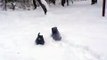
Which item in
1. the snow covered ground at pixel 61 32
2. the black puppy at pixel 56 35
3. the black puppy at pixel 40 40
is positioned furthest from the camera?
the black puppy at pixel 56 35

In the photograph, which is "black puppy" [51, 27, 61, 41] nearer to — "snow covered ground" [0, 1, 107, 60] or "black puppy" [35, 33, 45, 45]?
"snow covered ground" [0, 1, 107, 60]

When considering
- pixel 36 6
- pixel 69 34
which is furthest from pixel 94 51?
pixel 36 6

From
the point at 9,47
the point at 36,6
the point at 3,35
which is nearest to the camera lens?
the point at 9,47

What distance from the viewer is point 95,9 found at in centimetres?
986

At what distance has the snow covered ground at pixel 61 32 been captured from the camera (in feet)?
19.5

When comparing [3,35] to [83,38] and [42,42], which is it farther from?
[83,38]

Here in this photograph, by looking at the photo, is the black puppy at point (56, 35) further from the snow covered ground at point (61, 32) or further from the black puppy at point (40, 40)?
the black puppy at point (40, 40)

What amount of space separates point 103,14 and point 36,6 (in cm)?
327

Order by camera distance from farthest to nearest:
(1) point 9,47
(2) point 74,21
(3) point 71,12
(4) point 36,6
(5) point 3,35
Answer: (4) point 36,6 < (3) point 71,12 < (2) point 74,21 < (5) point 3,35 < (1) point 9,47

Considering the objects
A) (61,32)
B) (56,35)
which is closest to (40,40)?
(56,35)

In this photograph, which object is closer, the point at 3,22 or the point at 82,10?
the point at 3,22

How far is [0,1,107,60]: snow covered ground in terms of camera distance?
5.96m

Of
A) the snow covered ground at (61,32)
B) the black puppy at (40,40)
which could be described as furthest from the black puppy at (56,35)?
the black puppy at (40,40)

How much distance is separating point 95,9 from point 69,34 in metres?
3.30
